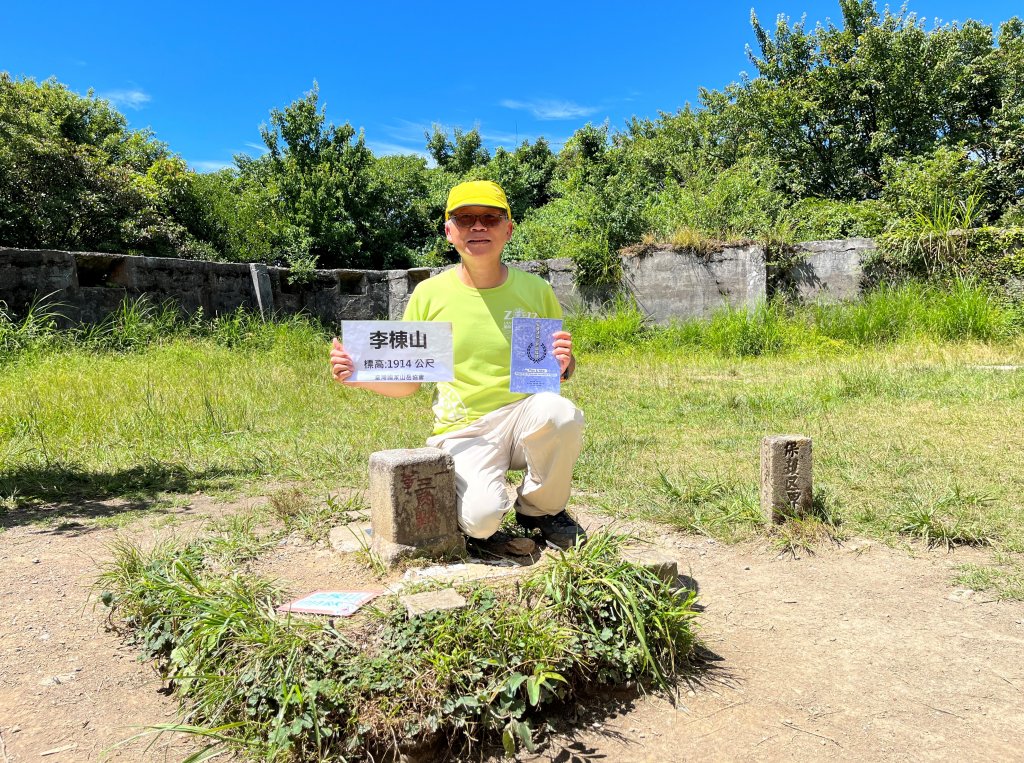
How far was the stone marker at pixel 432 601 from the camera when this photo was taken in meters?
2.15

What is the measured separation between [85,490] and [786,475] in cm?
369

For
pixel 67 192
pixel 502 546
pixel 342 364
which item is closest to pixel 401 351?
pixel 342 364

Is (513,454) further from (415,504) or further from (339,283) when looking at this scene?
(339,283)

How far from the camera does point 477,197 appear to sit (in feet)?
9.36

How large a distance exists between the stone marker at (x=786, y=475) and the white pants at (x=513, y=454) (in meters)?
1.10

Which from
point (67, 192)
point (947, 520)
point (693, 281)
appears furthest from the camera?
point (67, 192)

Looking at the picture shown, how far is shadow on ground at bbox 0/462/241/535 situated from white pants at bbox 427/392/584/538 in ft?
6.11

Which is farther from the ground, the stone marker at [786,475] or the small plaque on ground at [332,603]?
the stone marker at [786,475]

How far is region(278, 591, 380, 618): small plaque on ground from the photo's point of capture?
2297mm

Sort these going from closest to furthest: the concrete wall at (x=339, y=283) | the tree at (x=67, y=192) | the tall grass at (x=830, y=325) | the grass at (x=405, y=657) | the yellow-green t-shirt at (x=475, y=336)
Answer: the grass at (x=405, y=657), the yellow-green t-shirt at (x=475, y=336), the concrete wall at (x=339, y=283), the tall grass at (x=830, y=325), the tree at (x=67, y=192)

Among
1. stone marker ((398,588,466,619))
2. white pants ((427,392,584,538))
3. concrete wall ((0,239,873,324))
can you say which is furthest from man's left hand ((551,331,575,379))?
concrete wall ((0,239,873,324))

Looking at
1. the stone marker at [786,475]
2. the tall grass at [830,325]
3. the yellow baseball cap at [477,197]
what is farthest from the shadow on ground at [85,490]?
the tall grass at [830,325]

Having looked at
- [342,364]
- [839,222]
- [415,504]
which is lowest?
[415,504]

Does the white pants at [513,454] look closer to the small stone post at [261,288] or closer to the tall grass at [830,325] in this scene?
the tall grass at [830,325]
